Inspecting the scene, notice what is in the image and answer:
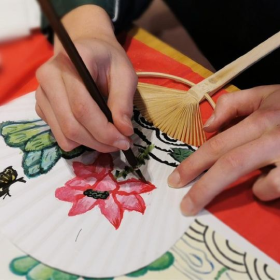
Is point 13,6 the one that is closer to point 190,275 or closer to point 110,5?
point 110,5

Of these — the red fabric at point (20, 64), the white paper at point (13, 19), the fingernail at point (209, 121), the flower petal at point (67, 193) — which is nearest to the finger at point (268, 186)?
the fingernail at point (209, 121)

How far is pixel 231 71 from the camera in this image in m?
0.57

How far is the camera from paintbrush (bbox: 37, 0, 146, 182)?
0.32 metres

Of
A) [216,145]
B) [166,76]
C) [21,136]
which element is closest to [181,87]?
[166,76]

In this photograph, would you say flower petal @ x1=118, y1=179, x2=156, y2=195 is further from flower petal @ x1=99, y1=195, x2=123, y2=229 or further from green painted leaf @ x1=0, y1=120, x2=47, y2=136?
green painted leaf @ x1=0, y1=120, x2=47, y2=136

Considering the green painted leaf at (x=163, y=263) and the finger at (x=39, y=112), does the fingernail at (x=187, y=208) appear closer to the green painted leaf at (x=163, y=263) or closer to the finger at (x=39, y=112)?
the green painted leaf at (x=163, y=263)

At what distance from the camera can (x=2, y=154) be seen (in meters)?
0.49

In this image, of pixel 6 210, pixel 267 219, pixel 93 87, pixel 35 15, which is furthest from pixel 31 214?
pixel 35 15

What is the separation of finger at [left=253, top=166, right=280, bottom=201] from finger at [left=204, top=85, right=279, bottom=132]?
0.10 metres

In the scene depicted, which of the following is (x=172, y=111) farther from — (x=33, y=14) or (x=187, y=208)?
(x=33, y=14)

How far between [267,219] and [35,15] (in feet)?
1.71

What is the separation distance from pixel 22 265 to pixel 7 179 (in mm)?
115

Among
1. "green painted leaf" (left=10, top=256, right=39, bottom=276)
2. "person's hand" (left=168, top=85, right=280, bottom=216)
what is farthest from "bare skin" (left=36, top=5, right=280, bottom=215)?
"green painted leaf" (left=10, top=256, right=39, bottom=276)

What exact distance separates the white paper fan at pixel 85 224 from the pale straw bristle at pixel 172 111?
0.15ft
